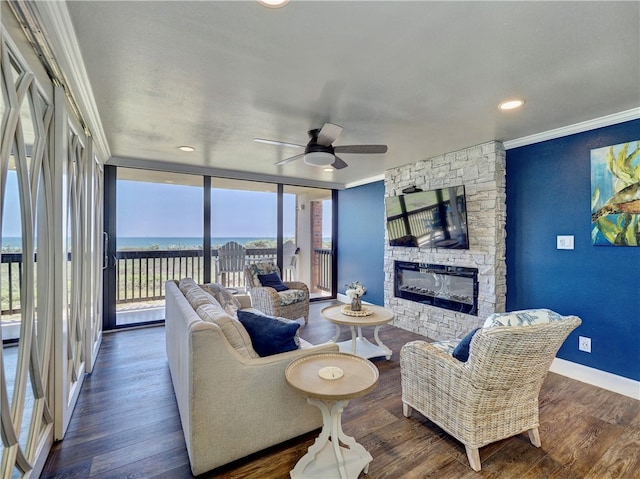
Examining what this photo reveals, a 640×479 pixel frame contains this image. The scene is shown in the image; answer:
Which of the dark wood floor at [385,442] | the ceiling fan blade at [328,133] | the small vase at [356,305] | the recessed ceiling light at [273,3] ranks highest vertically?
the recessed ceiling light at [273,3]

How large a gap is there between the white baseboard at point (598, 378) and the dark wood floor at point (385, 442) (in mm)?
84

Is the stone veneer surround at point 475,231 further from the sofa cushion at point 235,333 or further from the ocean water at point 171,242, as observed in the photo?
the ocean water at point 171,242

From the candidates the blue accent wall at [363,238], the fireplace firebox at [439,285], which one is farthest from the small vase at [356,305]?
the blue accent wall at [363,238]

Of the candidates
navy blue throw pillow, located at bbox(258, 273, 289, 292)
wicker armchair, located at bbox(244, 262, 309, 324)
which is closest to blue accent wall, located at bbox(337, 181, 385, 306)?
wicker armchair, located at bbox(244, 262, 309, 324)

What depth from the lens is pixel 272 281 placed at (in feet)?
15.1

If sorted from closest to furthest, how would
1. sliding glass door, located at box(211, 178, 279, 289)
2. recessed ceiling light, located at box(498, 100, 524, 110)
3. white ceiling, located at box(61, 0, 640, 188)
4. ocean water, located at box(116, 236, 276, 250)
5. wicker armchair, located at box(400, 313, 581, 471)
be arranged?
white ceiling, located at box(61, 0, 640, 188)
wicker armchair, located at box(400, 313, 581, 471)
recessed ceiling light, located at box(498, 100, 524, 110)
ocean water, located at box(116, 236, 276, 250)
sliding glass door, located at box(211, 178, 279, 289)

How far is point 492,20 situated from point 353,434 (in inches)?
101

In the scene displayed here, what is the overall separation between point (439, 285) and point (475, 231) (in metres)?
0.88

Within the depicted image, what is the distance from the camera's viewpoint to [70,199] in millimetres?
2328

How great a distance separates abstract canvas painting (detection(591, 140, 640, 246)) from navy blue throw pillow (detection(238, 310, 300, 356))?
114 inches

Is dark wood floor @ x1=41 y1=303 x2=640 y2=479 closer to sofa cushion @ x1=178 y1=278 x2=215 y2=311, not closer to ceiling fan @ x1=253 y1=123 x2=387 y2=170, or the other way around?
sofa cushion @ x1=178 y1=278 x2=215 y2=311

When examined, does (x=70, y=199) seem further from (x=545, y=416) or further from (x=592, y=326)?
(x=592, y=326)

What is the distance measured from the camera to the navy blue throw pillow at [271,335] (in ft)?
6.28

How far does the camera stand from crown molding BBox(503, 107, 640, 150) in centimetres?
258
